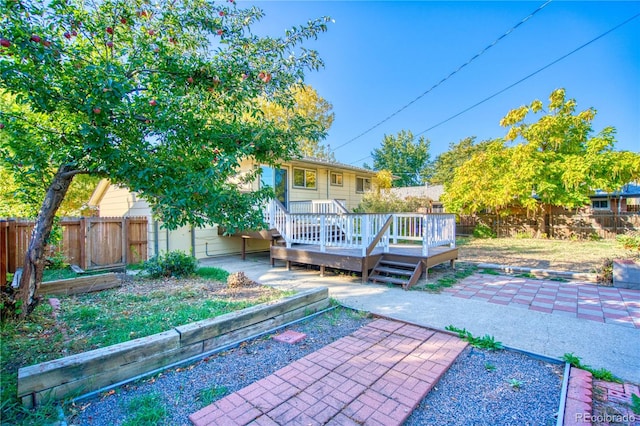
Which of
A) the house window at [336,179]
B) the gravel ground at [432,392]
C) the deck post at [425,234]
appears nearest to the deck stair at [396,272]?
the deck post at [425,234]

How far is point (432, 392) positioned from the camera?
92.7 inches

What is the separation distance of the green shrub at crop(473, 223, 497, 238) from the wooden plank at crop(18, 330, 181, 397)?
17.9m

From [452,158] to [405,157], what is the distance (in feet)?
17.4

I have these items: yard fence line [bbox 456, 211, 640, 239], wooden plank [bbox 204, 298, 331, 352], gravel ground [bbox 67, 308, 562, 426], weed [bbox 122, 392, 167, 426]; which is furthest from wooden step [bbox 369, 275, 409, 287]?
yard fence line [bbox 456, 211, 640, 239]

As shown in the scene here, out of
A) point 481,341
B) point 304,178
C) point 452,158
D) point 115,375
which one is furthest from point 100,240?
point 452,158

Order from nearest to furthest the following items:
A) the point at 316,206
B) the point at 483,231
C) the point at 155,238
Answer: the point at 155,238, the point at 316,206, the point at 483,231

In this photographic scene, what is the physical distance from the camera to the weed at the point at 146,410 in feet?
6.45

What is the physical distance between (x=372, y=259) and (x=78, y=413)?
212 inches

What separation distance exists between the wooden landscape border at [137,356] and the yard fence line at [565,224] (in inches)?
666

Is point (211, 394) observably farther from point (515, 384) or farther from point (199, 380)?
point (515, 384)

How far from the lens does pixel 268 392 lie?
229 cm

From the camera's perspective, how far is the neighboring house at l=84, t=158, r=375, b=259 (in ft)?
30.5

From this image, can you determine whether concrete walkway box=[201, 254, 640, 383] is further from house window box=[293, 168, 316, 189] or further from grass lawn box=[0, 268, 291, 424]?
house window box=[293, 168, 316, 189]

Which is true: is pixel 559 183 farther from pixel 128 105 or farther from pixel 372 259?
pixel 128 105
